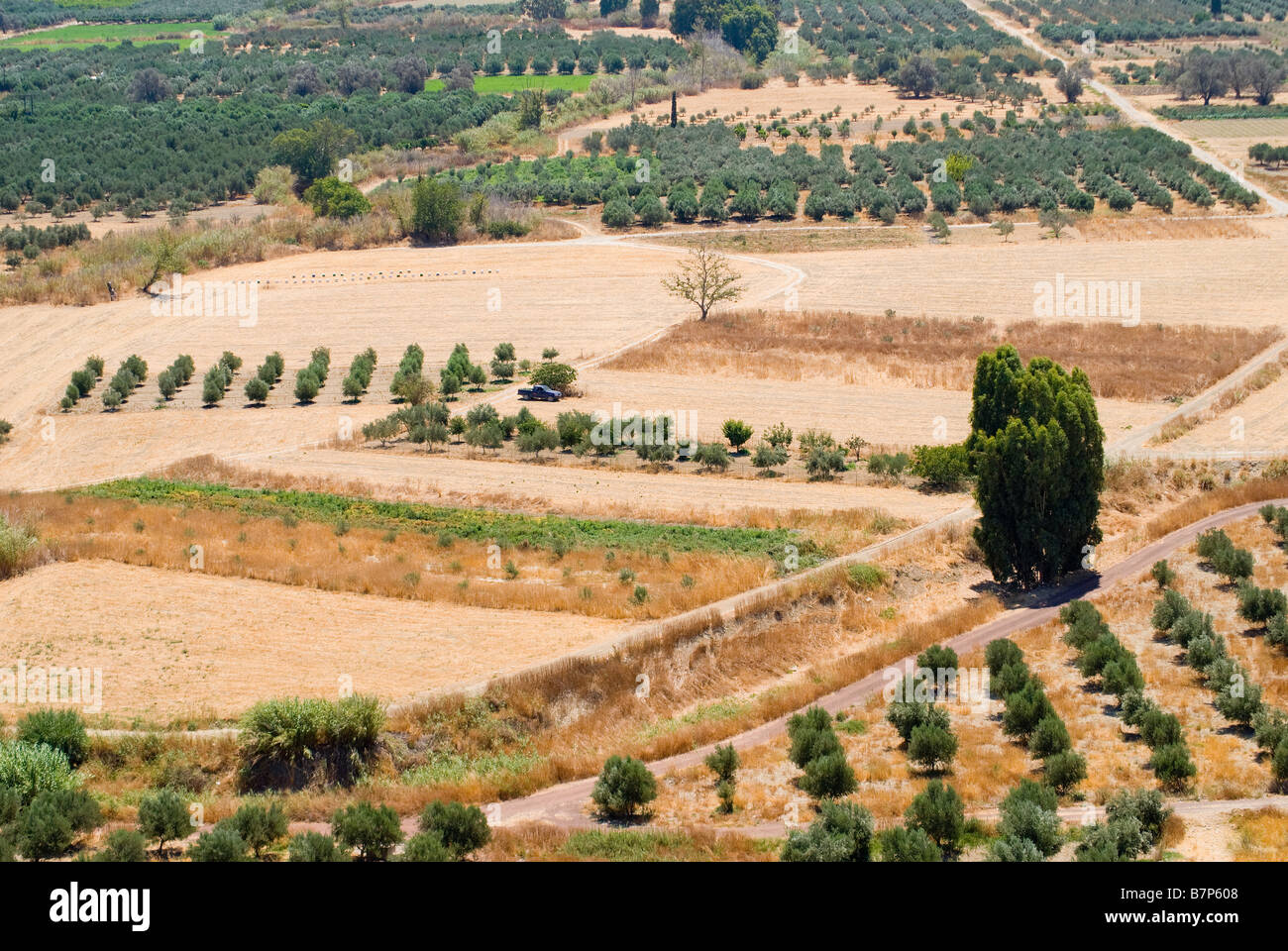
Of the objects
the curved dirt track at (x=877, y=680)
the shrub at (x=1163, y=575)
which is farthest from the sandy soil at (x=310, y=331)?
the shrub at (x=1163, y=575)

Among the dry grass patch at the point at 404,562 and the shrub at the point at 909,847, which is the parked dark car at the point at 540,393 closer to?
the dry grass patch at the point at 404,562

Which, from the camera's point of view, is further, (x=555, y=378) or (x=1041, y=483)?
(x=555, y=378)

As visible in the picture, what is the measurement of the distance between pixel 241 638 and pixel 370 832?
1384cm

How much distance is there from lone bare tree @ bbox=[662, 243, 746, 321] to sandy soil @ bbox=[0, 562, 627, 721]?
39646mm

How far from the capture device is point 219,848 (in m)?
23.1

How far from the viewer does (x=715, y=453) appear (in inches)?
2112

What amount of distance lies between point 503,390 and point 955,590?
31.4 meters

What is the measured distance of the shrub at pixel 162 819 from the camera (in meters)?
24.3

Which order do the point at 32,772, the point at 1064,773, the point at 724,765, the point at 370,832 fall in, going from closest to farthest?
1. the point at 370,832
2. the point at 32,772
3. the point at 1064,773
4. the point at 724,765

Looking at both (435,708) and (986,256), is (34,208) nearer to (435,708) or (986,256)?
(986,256)

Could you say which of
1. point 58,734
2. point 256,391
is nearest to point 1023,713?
point 58,734

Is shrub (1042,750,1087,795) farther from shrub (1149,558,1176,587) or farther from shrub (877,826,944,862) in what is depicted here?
shrub (1149,558,1176,587)

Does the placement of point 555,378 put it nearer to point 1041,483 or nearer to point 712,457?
point 712,457

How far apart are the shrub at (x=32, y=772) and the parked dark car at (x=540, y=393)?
38971 millimetres
